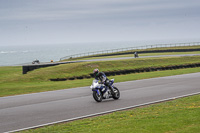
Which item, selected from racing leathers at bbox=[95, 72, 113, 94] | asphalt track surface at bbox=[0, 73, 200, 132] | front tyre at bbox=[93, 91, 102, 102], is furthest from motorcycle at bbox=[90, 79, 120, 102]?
asphalt track surface at bbox=[0, 73, 200, 132]

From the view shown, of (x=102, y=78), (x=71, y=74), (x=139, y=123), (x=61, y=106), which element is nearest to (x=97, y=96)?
(x=102, y=78)

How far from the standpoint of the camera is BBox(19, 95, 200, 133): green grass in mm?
8609

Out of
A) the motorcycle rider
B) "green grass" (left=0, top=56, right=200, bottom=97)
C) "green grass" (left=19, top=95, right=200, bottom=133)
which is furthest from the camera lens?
"green grass" (left=0, top=56, right=200, bottom=97)

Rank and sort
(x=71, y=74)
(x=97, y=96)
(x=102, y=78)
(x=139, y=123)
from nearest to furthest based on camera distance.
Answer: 1. (x=139, y=123)
2. (x=97, y=96)
3. (x=102, y=78)
4. (x=71, y=74)

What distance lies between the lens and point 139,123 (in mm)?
9648

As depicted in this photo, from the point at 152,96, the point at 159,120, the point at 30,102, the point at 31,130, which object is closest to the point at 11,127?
A: the point at 31,130

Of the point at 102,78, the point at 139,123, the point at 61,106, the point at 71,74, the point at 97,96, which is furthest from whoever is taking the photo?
the point at 71,74

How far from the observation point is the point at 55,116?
11.9 metres

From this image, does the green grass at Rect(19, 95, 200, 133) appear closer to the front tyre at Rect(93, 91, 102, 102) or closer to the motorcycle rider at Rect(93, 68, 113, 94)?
the front tyre at Rect(93, 91, 102, 102)

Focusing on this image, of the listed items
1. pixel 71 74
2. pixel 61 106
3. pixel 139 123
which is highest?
pixel 71 74

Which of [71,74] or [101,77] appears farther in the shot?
[71,74]

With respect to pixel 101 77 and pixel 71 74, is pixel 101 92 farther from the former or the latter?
pixel 71 74

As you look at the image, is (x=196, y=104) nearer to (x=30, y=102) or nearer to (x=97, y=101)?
(x=97, y=101)

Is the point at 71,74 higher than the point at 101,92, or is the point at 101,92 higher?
the point at 71,74
